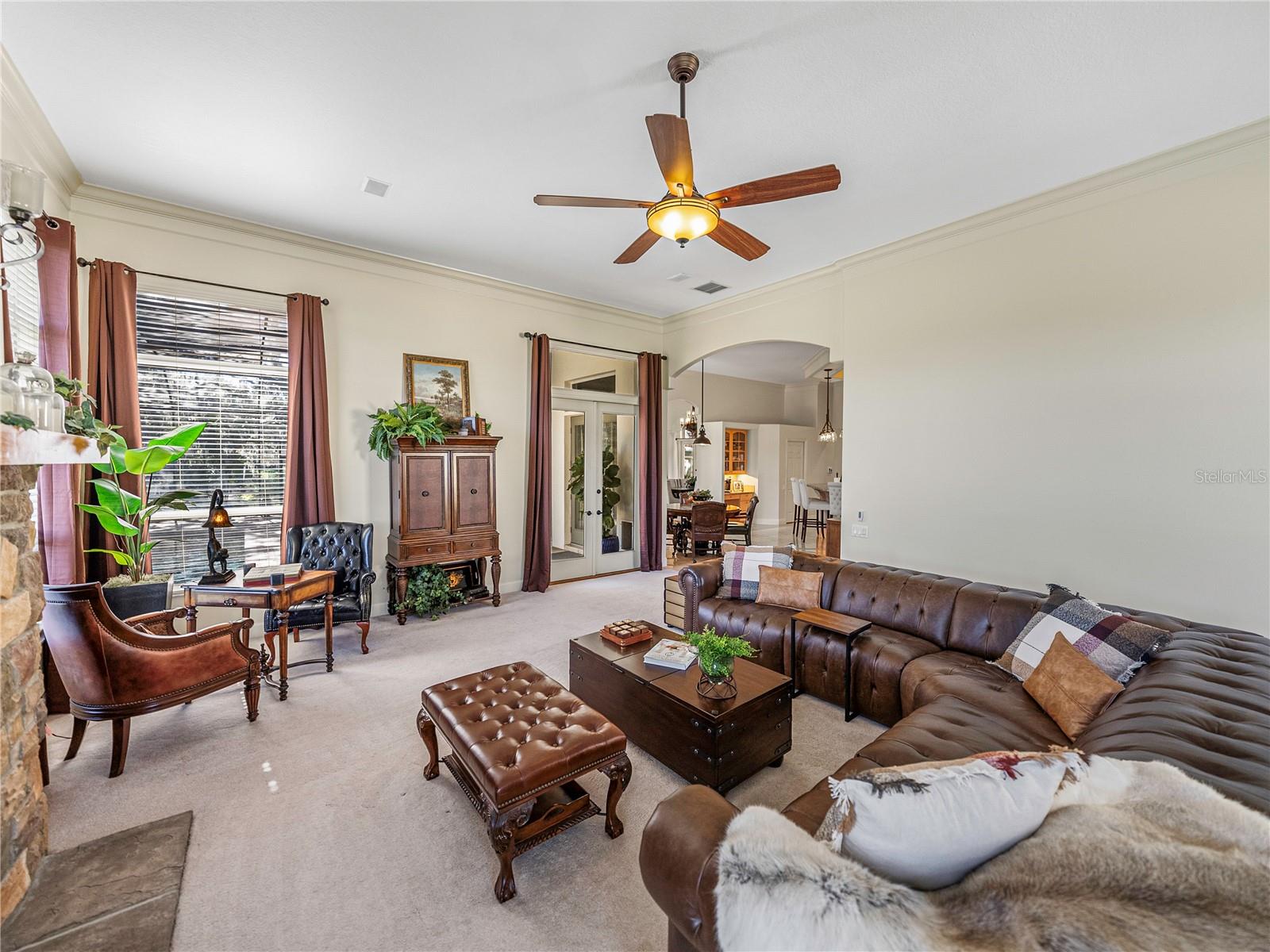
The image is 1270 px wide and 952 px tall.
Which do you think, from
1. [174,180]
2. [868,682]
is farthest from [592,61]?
[868,682]

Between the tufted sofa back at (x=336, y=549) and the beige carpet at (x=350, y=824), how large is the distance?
0.94m

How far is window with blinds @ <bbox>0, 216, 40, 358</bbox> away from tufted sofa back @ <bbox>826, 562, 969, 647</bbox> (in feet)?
15.8

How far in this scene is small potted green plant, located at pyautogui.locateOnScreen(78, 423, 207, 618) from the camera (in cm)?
321

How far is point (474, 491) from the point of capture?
510 cm

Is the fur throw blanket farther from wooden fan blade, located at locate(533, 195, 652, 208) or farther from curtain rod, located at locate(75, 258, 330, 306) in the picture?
curtain rod, located at locate(75, 258, 330, 306)

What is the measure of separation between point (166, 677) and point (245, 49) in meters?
2.96

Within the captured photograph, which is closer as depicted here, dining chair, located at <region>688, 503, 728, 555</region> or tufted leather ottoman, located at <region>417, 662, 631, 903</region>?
tufted leather ottoman, located at <region>417, 662, 631, 903</region>

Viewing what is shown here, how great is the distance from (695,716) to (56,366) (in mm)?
4047

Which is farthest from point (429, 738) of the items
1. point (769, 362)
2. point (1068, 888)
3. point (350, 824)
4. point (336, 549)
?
point (769, 362)

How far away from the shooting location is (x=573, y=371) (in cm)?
682

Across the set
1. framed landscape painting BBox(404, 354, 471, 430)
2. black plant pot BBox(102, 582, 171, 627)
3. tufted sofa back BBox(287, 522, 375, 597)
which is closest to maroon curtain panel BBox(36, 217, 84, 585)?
black plant pot BBox(102, 582, 171, 627)

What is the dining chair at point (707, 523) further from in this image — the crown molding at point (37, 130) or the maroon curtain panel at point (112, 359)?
the crown molding at point (37, 130)

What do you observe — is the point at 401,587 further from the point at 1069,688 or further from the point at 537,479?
the point at 1069,688

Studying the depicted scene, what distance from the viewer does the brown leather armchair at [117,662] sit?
2.29 m
